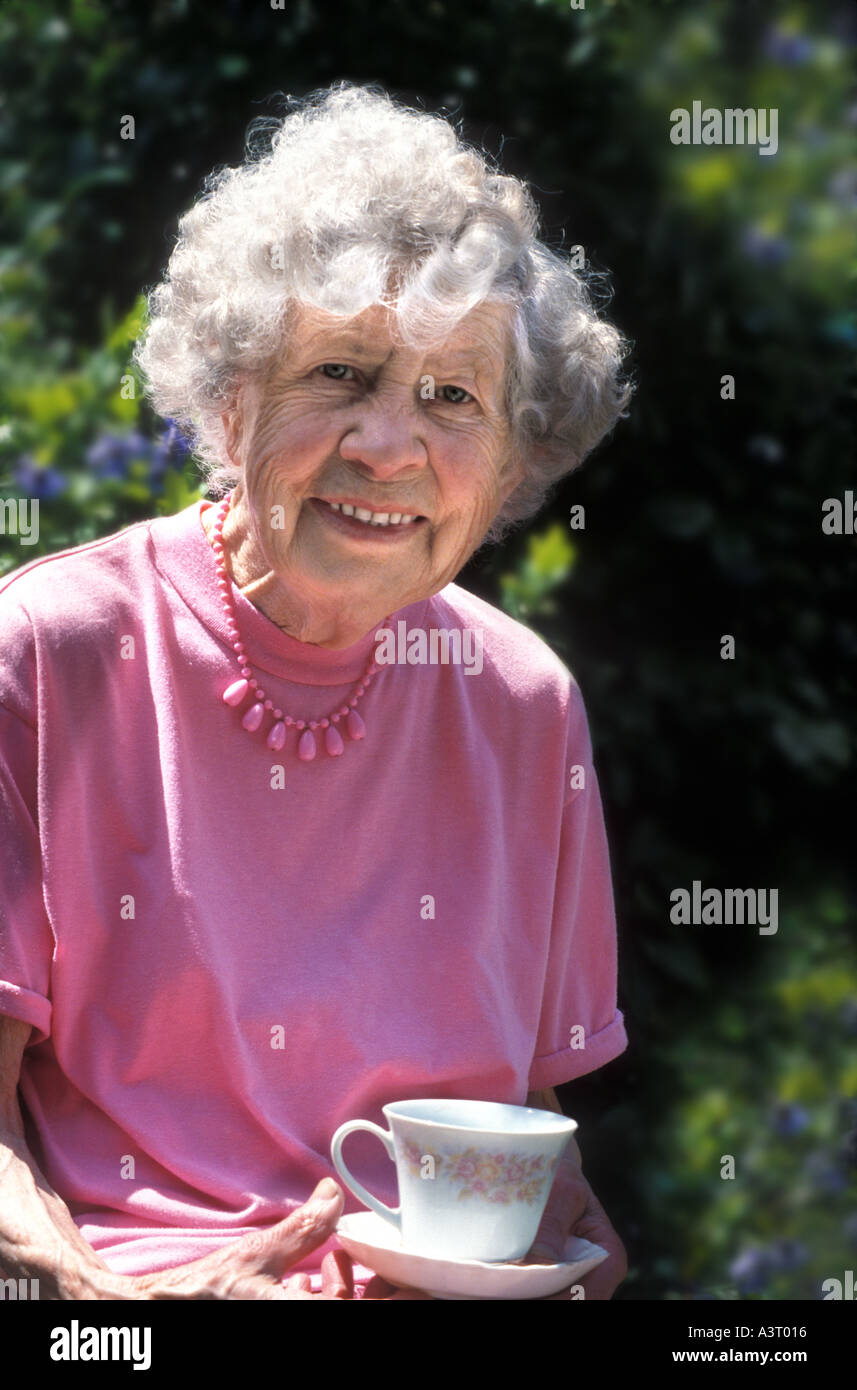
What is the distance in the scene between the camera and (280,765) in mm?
2152

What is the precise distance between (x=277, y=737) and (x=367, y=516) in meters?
0.29

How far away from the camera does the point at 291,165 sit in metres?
2.11

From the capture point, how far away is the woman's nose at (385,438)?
202 centimetres

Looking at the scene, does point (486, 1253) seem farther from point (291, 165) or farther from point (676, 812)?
point (676, 812)

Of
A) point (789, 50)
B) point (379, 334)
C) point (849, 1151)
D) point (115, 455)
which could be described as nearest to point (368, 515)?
point (379, 334)

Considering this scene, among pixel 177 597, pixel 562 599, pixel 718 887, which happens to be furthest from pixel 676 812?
pixel 177 597

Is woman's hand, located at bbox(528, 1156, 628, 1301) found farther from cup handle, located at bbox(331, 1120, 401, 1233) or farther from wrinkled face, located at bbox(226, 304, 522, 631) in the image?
wrinkled face, located at bbox(226, 304, 522, 631)

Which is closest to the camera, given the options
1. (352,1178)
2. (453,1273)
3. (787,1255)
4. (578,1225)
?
(453,1273)

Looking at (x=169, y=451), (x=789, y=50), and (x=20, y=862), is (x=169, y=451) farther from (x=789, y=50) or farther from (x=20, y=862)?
(x=789, y=50)

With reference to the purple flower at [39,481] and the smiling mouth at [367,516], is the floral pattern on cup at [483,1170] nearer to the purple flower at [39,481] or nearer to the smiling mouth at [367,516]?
the smiling mouth at [367,516]

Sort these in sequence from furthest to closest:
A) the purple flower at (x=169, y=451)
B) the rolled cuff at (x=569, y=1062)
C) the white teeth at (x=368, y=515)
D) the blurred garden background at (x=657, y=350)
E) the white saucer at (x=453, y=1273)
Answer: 1. the blurred garden background at (x=657, y=350)
2. the purple flower at (x=169, y=451)
3. the rolled cuff at (x=569, y=1062)
4. the white teeth at (x=368, y=515)
5. the white saucer at (x=453, y=1273)

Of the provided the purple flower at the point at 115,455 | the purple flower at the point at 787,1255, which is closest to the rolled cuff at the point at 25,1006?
the purple flower at the point at 115,455

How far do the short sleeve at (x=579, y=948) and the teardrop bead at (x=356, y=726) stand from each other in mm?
319
